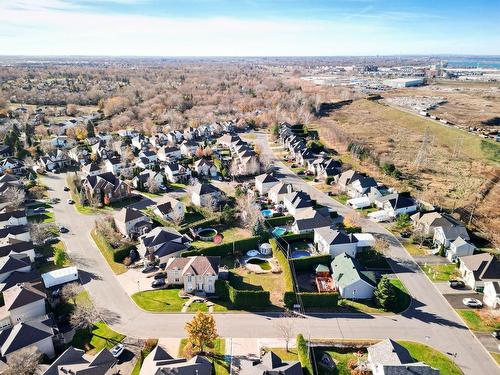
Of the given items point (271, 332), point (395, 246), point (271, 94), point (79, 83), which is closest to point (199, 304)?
point (271, 332)

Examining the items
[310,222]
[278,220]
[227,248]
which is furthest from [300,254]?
[227,248]

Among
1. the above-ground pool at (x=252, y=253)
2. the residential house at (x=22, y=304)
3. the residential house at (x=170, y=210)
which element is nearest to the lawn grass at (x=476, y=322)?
the above-ground pool at (x=252, y=253)

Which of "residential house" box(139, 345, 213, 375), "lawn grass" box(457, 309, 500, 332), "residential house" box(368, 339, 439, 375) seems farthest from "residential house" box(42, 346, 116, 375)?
"lawn grass" box(457, 309, 500, 332)

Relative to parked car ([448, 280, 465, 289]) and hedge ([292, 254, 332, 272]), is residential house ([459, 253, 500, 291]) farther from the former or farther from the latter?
hedge ([292, 254, 332, 272])

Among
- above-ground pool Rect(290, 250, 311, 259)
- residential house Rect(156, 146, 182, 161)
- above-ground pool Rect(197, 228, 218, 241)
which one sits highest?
residential house Rect(156, 146, 182, 161)

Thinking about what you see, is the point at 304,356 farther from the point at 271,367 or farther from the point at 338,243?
the point at 338,243

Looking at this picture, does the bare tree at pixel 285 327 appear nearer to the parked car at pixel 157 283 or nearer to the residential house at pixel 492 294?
the parked car at pixel 157 283
